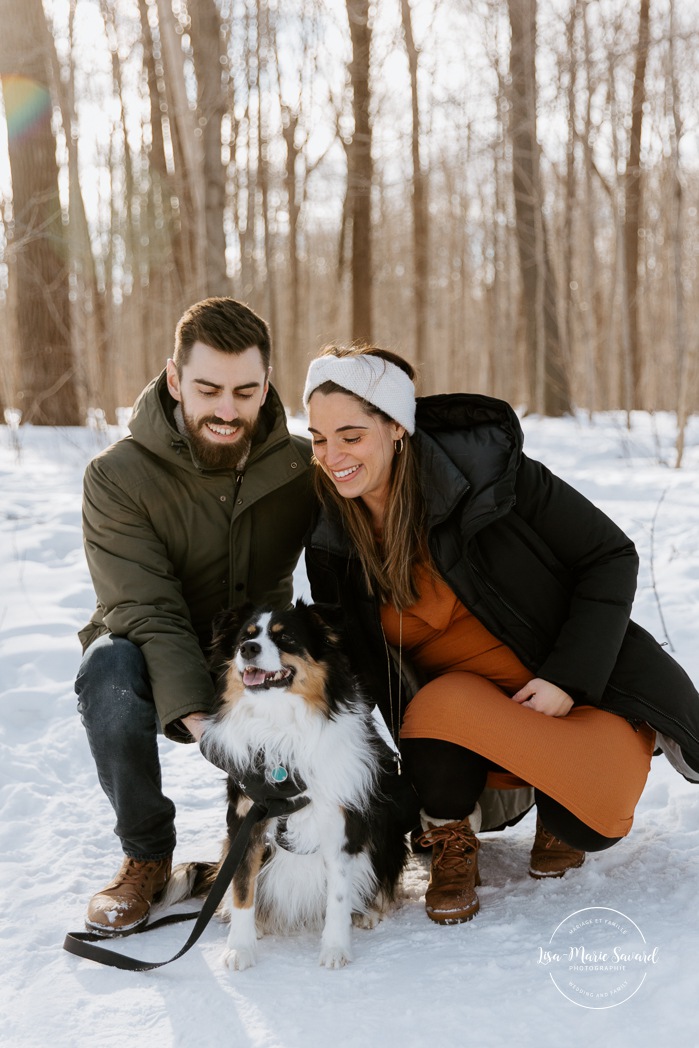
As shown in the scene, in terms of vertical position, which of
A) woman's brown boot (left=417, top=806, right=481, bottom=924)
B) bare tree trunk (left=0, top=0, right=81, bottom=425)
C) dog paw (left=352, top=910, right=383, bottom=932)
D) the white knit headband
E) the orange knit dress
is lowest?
dog paw (left=352, top=910, right=383, bottom=932)

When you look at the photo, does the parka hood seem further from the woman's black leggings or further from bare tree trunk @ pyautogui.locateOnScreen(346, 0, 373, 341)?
bare tree trunk @ pyautogui.locateOnScreen(346, 0, 373, 341)

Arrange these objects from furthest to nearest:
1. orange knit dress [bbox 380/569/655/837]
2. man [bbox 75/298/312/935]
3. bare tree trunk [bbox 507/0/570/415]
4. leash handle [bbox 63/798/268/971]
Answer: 1. bare tree trunk [bbox 507/0/570/415]
2. man [bbox 75/298/312/935]
3. orange knit dress [bbox 380/569/655/837]
4. leash handle [bbox 63/798/268/971]

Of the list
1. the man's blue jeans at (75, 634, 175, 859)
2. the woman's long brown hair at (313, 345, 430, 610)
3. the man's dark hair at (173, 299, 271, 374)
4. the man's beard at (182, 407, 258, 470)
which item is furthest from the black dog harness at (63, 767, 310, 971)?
the man's dark hair at (173, 299, 271, 374)

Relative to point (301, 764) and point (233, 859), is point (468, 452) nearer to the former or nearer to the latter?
point (301, 764)

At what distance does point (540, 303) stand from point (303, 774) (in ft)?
40.5

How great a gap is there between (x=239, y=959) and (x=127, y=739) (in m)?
0.75

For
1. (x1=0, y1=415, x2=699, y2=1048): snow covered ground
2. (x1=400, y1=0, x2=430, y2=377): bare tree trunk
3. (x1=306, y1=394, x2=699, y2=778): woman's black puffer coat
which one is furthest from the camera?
(x1=400, y1=0, x2=430, y2=377): bare tree trunk

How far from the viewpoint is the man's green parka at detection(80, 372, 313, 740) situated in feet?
9.40

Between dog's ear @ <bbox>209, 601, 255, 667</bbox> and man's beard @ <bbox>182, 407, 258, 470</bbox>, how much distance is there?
0.59 m

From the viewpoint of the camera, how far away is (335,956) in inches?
96.4

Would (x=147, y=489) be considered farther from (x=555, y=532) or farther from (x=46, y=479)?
(x=46, y=479)

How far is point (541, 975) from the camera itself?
218cm

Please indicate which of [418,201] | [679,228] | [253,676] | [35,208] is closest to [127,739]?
[253,676]

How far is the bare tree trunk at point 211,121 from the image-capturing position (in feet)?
26.8
